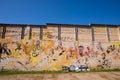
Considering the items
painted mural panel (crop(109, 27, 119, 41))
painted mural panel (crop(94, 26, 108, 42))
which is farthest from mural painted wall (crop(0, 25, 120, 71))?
painted mural panel (crop(109, 27, 119, 41))

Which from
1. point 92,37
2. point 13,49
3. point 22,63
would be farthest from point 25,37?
point 92,37

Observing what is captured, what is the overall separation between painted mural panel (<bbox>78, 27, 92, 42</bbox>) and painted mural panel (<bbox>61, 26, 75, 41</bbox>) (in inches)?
31.7

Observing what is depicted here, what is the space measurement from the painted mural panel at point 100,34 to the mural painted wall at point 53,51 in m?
0.13

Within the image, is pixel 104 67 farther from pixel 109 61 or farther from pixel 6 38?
pixel 6 38

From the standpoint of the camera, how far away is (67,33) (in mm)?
16547

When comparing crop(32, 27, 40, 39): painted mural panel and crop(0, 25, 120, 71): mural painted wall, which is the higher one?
crop(32, 27, 40, 39): painted mural panel

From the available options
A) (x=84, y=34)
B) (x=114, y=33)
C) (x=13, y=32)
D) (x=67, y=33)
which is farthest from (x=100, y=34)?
(x=13, y=32)

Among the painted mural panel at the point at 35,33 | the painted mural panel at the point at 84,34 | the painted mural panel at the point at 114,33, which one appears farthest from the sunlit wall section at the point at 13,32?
the painted mural panel at the point at 114,33

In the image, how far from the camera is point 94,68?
15.8m

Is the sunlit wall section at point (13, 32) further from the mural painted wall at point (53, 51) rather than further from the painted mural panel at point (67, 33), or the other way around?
the painted mural panel at point (67, 33)

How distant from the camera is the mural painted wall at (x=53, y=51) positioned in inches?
578

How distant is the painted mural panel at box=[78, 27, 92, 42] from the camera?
1661 cm

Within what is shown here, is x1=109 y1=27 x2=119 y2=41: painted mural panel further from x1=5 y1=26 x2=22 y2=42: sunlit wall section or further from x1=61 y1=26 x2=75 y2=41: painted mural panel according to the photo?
x1=5 y1=26 x2=22 y2=42: sunlit wall section

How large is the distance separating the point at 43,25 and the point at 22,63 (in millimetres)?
4748
